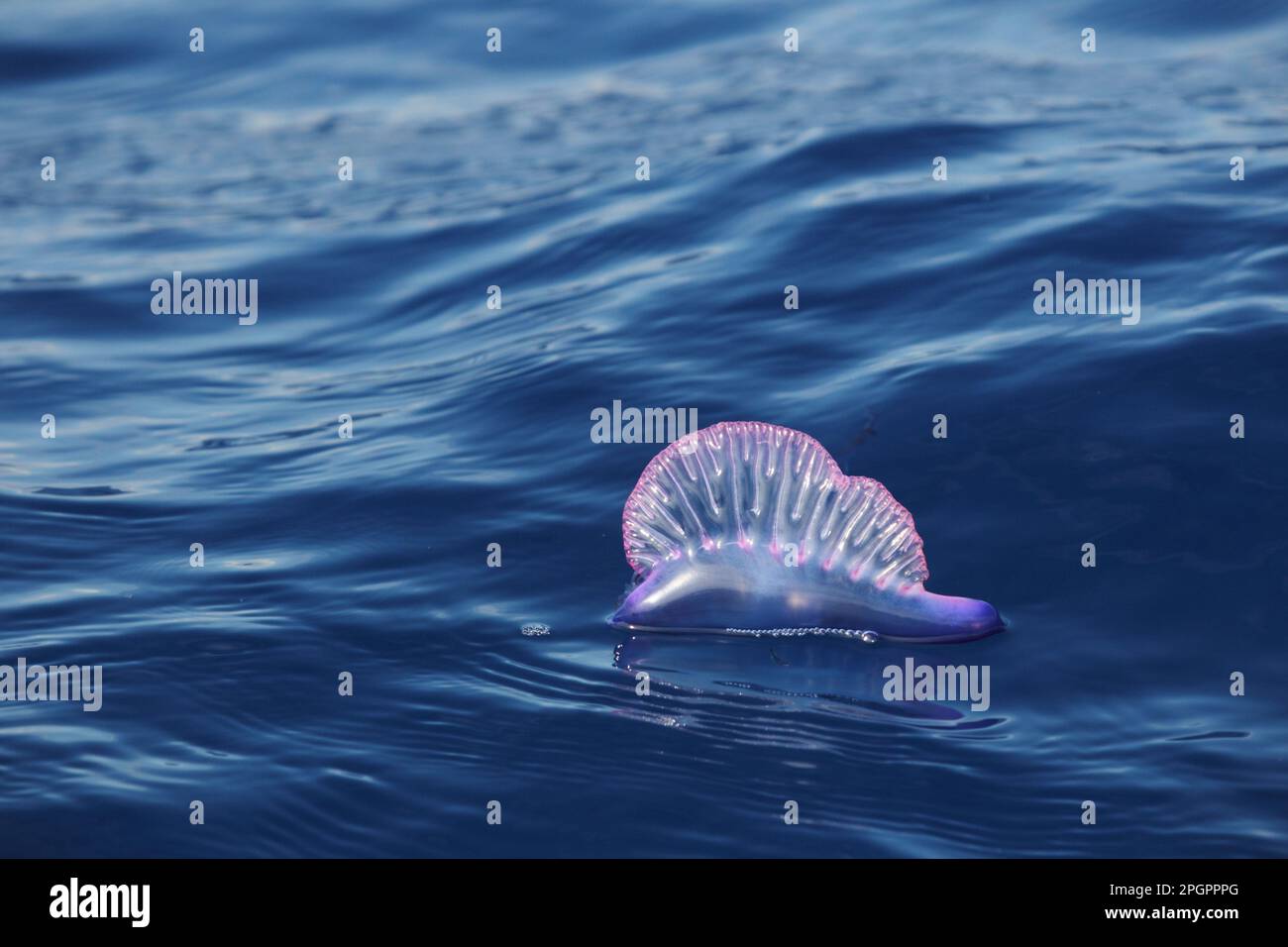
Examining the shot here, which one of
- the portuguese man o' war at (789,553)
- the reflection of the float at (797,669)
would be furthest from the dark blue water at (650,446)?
the portuguese man o' war at (789,553)

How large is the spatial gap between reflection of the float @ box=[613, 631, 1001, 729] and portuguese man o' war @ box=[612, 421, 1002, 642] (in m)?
0.07

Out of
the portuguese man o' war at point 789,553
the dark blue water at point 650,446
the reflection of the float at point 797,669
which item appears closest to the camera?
the dark blue water at point 650,446

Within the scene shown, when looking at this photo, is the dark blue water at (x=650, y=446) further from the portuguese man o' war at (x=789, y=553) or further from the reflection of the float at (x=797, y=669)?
the portuguese man o' war at (x=789, y=553)

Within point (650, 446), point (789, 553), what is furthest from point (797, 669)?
point (650, 446)

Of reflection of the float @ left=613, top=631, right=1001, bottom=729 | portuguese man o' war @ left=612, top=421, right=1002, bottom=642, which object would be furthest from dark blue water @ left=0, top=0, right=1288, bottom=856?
portuguese man o' war @ left=612, top=421, right=1002, bottom=642

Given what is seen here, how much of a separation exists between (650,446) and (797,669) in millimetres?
2187

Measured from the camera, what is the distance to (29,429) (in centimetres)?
888

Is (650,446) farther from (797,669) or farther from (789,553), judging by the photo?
(797,669)

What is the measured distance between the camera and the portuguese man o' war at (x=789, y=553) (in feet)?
19.8

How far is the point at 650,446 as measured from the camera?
25.7ft

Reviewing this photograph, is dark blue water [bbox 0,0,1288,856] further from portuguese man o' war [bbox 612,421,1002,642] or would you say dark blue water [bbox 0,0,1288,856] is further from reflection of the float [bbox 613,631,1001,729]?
portuguese man o' war [bbox 612,421,1002,642]

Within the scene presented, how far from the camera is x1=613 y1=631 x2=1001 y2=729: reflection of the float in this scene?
5.66 metres

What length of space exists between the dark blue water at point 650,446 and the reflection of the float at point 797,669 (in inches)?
0.8

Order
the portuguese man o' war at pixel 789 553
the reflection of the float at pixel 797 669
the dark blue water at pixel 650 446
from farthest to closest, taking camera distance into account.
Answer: the portuguese man o' war at pixel 789 553, the reflection of the float at pixel 797 669, the dark blue water at pixel 650 446
